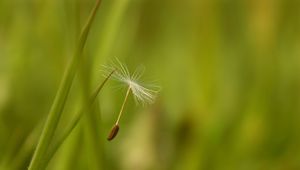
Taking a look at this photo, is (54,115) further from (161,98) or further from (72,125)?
(161,98)

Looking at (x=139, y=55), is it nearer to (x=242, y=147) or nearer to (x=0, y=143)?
(x=242, y=147)

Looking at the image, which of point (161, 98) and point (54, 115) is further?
point (161, 98)

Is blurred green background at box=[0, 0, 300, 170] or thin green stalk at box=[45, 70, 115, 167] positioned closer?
thin green stalk at box=[45, 70, 115, 167]

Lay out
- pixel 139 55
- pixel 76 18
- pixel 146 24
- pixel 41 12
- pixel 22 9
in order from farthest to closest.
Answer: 1. pixel 146 24
2. pixel 139 55
3. pixel 22 9
4. pixel 41 12
5. pixel 76 18

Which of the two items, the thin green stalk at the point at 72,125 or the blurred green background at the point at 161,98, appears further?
the blurred green background at the point at 161,98

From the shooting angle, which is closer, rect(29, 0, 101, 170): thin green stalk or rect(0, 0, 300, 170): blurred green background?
rect(29, 0, 101, 170): thin green stalk

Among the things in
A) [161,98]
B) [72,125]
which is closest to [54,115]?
[72,125]

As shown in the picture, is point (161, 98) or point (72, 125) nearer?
point (72, 125)

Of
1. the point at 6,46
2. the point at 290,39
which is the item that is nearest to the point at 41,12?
the point at 6,46
